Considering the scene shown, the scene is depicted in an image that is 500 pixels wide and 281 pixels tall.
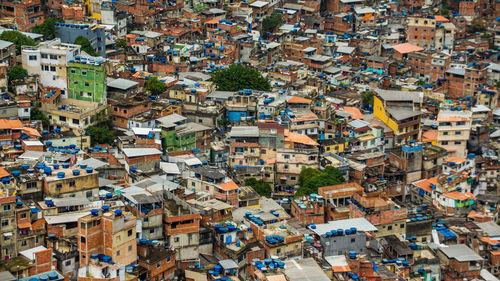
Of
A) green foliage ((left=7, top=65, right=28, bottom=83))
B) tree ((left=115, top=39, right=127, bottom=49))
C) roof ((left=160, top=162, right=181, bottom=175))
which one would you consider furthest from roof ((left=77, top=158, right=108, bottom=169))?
tree ((left=115, top=39, right=127, bottom=49))

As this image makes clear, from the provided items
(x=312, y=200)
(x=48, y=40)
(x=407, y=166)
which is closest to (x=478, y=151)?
(x=407, y=166)

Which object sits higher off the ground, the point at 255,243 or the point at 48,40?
the point at 48,40

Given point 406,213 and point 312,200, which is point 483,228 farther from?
point 312,200

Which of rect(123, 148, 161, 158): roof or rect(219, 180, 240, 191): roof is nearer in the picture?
rect(219, 180, 240, 191): roof

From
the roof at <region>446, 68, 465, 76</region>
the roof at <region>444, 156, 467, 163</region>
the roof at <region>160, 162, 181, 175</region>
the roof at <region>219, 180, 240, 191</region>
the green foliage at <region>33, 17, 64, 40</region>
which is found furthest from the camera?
the roof at <region>446, 68, 465, 76</region>

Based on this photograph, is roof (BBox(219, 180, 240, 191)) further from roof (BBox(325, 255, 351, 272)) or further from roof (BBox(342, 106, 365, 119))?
roof (BBox(342, 106, 365, 119))

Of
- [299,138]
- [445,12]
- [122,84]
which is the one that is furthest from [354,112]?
[445,12]

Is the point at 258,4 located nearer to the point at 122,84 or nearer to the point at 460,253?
the point at 122,84

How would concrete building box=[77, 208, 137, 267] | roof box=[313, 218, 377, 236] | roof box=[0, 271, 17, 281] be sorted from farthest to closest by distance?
roof box=[313, 218, 377, 236] < concrete building box=[77, 208, 137, 267] < roof box=[0, 271, 17, 281]
